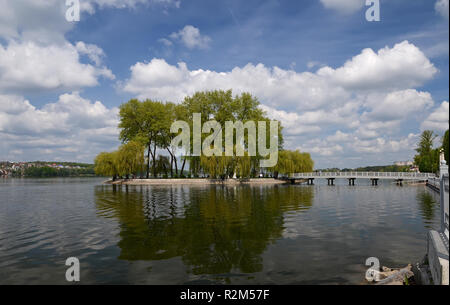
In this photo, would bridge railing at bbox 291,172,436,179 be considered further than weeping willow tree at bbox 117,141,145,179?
No

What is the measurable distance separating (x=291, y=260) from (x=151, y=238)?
17.3 feet

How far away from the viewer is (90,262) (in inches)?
336

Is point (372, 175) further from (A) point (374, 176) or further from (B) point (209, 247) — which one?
(B) point (209, 247)

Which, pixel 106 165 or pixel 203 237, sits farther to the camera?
pixel 106 165

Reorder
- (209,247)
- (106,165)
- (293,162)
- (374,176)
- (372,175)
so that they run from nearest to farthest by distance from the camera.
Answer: (209,247)
(374,176)
(372,175)
(106,165)
(293,162)

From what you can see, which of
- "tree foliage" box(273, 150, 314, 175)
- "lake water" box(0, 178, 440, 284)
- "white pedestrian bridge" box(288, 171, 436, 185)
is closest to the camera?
"lake water" box(0, 178, 440, 284)

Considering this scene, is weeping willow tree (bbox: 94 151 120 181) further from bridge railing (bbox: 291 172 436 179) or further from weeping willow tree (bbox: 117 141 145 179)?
bridge railing (bbox: 291 172 436 179)

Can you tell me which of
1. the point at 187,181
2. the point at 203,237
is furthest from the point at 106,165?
the point at 203,237

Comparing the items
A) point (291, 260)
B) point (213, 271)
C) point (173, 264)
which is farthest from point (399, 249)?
point (173, 264)

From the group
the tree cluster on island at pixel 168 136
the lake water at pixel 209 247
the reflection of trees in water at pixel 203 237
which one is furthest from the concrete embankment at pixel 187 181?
the lake water at pixel 209 247

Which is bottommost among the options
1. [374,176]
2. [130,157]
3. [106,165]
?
[374,176]

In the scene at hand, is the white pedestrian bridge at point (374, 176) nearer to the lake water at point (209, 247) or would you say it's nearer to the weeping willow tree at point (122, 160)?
the weeping willow tree at point (122, 160)

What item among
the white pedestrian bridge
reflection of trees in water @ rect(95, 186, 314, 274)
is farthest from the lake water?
the white pedestrian bridge
